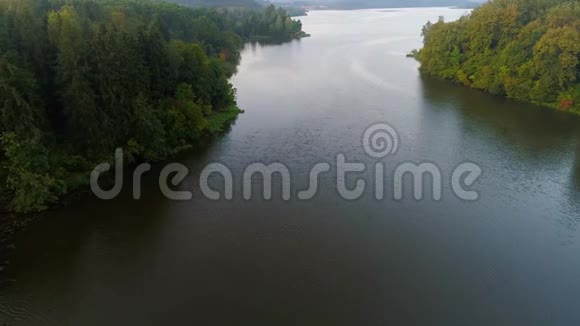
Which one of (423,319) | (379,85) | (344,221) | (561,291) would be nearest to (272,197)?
(344,221)

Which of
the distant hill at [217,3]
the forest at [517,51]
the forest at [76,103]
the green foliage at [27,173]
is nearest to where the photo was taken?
the green foliage at [27,173]

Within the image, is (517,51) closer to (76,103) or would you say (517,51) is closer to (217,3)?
(76,103)

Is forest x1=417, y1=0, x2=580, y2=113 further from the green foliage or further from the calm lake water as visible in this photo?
the green foliage

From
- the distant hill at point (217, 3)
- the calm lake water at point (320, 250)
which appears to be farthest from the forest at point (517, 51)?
the distant hill at point (217, 3)

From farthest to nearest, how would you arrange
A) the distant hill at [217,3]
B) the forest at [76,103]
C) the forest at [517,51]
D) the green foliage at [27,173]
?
the distant hill at [217,3]
the forest at [517,51]
the forest at [76,103]
the green foliage at [27,173]

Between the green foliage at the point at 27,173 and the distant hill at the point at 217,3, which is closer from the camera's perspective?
the green foliage at the point at 27,173

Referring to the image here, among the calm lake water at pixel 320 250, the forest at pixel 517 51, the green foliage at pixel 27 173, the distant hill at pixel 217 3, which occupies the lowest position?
the calm lake water at pixel 320 250

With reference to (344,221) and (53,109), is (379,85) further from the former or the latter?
(53,109)

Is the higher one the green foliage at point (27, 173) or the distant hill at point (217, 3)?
the distant hill at point (217, 3)

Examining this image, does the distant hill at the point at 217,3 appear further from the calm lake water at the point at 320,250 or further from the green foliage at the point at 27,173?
the green foliage at the point at 27,173
